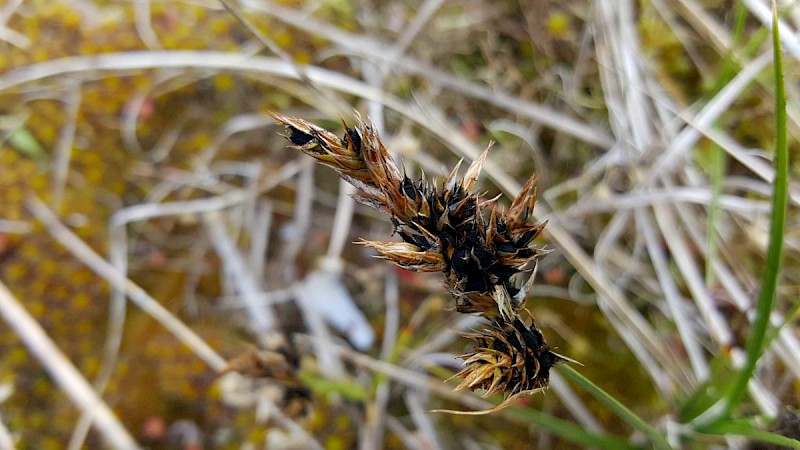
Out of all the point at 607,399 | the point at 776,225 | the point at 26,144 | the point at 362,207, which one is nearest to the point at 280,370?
the point at 607,399

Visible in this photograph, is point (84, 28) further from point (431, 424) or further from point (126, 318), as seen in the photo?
point (431, 424)

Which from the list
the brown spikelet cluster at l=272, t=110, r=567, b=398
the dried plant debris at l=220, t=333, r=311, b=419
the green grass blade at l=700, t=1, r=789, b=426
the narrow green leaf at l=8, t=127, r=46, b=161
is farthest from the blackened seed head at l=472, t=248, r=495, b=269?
the narrow green leaf at l=8, t=127, r=46, b=161

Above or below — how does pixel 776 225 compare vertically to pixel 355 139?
below

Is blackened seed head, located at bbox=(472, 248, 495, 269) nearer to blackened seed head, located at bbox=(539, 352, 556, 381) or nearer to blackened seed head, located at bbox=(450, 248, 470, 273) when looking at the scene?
blackened seed head, located at bbox=(450, 248, 470, 273)

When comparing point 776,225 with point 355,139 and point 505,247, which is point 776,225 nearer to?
point 505,247

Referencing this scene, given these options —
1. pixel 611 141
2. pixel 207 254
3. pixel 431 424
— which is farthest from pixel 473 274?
pixel 207 254

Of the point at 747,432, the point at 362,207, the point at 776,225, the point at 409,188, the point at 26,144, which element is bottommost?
the point at 362,207
